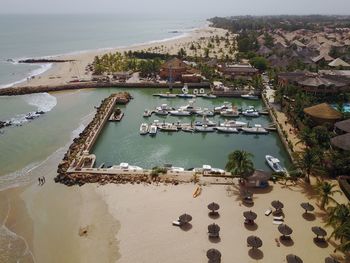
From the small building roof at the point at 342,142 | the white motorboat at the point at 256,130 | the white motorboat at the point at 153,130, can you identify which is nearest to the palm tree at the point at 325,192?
the small building roof at the point at 342,142

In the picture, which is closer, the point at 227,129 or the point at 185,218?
the point at 185,218

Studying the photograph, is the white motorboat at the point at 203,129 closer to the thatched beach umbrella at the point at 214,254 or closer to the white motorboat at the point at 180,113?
the white motorboat at the point at 180,113

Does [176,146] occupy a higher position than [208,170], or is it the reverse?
[208,170]

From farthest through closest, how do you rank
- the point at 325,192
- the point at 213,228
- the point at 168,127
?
1. the point at 168,127
2. the point at 325,192
3. the point at 213,228

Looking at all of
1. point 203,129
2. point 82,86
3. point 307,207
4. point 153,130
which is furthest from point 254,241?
point 82,86

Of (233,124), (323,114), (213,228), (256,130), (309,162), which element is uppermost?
(309,162)

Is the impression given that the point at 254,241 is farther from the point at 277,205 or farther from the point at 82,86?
the point at 82,86

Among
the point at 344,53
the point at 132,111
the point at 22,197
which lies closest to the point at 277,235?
the point at 22,197
